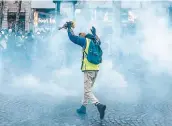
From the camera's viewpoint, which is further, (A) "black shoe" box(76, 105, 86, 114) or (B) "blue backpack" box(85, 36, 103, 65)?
(A) "black shoe" box(76, 105, 86, 114)

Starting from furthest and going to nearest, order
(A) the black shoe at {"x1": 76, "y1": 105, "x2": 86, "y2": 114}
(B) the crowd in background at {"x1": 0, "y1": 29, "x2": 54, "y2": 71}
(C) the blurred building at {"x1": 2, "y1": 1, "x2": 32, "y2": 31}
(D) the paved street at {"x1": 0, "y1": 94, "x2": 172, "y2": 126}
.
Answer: (C) the blurred building at {"x1": 2, "y1": 1, "x2": 32, "y2": 31} < (B) the crowd in background at {"x1": 0, "y1": 29, "x2": 54, "y2": 71} < (A) the black shoe at {"x1": 76, "y1": 105, "x2": 86, "y2": 114} < (D) the paved street at {"x1": 0, "y1": 94, "x2": 172, "y2": 126}

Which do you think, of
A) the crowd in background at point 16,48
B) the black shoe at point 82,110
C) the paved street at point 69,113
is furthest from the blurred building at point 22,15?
the black shoe at point 82,110

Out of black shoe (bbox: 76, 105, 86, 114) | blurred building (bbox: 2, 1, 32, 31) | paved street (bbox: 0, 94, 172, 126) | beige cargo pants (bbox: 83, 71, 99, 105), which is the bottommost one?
paved street (bbox: 0, 94, 172, 126)

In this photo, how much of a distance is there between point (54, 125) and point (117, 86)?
462 centimetres

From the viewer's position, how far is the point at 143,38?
18156 mm

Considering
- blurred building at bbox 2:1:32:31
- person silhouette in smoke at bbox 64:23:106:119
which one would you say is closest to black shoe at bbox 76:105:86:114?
person silhouette in smoke at bbox 64:23:106:119

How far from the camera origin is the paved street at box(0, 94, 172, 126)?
675 cm

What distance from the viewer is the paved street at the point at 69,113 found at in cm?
675

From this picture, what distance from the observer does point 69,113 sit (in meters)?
7.43

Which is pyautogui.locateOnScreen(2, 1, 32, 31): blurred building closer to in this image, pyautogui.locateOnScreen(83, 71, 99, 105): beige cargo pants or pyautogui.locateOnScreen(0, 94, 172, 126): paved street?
pyautogui.locateOnScreen(0, 94, 172, 126): paved street

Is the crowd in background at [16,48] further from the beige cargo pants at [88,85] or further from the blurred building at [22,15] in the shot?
the blurred building at [22,15]

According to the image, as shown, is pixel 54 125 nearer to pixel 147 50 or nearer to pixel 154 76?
pixel 154 76

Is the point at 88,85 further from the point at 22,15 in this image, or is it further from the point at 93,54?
the point at 22,15

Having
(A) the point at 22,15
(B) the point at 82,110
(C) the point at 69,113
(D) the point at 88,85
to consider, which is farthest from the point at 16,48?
(A) the point at 22,15
